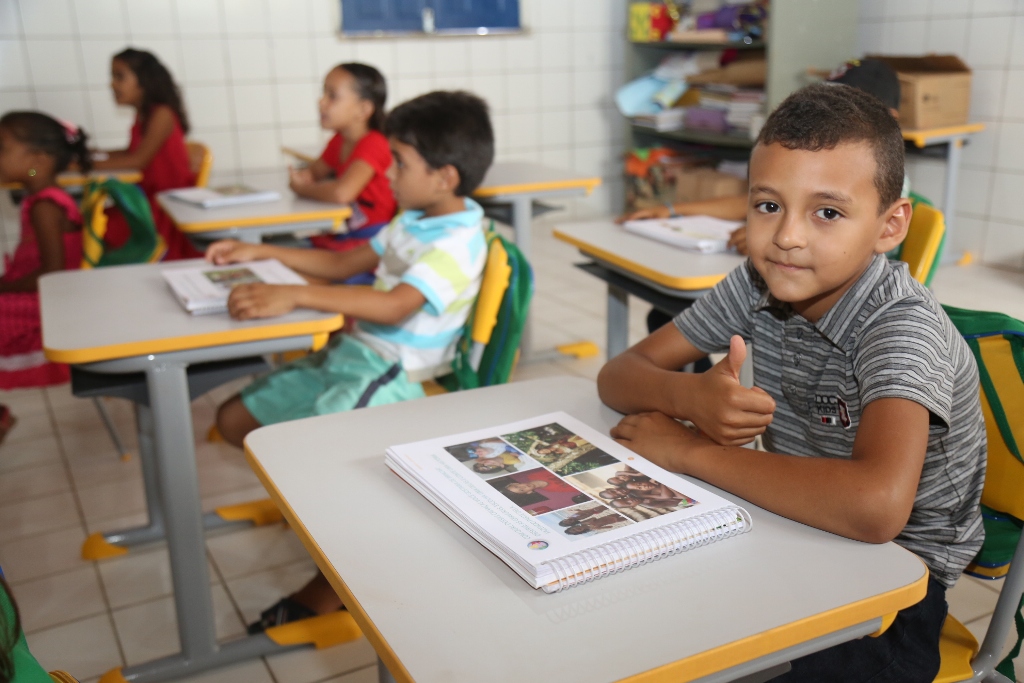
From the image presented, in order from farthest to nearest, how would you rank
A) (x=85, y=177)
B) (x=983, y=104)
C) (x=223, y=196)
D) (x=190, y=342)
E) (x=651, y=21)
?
(x=651, y=21) < (x=983, y=104) < (x=85, y=177) < (x=223, y=196) < (x=190, y=342)

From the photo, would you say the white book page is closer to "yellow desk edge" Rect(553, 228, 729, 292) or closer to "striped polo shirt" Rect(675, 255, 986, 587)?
"yellow desk edge" Rect(553, 228, 729, 292)

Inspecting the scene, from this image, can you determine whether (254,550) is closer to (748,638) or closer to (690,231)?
(690,231)

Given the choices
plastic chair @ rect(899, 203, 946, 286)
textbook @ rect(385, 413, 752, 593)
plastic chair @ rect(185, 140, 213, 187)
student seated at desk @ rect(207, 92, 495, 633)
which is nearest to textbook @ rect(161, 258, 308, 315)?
student seated at desk @ rect(207, 92, 495, 633)

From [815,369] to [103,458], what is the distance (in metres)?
2.44

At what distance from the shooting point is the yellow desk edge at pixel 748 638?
0.69 meters

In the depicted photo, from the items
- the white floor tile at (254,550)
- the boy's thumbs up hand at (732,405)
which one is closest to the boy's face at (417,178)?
the white floor tile at (254,550)

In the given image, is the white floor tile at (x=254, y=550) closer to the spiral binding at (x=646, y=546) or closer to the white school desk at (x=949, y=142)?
the spiral binding at (x=646, y=546)

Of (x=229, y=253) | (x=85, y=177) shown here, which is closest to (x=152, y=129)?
(x=85, y=177)

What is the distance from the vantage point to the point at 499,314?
1814 millimetres

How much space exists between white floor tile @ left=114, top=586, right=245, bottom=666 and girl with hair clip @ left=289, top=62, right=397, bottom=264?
4.47 ft

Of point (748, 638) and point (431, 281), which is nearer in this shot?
point (748, 638)

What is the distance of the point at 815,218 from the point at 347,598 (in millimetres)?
672

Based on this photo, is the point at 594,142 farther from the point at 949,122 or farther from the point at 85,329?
the point at 85,329

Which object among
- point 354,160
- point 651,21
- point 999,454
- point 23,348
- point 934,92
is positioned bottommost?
point 23,348
